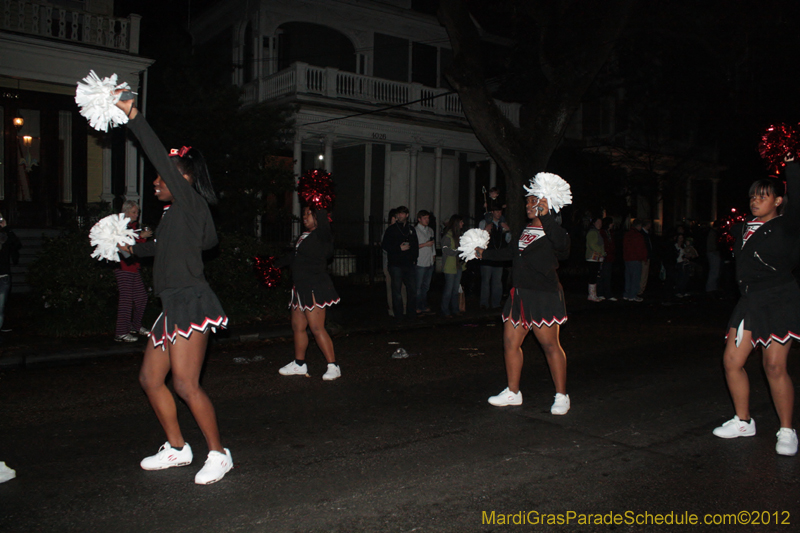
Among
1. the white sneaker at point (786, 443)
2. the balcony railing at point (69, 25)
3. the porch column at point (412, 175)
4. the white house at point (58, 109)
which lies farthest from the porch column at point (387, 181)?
the white sneaker at point (786, 443)

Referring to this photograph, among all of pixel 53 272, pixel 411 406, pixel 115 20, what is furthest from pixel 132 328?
pixel 115 20

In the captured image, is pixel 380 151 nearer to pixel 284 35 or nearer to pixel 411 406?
pixel 284 35

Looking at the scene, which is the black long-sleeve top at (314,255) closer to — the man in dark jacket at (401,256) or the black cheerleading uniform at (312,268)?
the black cheerleading uniform at (312,268)

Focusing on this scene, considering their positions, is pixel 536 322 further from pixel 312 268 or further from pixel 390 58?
pixel 390 58

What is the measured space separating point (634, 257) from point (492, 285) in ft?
12.2

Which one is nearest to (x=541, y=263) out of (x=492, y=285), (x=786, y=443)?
(x=786, y=443)

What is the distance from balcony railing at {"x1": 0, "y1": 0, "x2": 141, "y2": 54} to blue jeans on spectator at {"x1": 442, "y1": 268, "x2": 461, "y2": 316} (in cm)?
981

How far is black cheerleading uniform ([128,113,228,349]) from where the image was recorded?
390 centimetres

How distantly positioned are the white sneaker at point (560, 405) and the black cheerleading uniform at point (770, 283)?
1.51m

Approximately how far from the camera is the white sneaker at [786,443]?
455cm

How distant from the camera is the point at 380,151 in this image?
22141 mm

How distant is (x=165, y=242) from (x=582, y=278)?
18.4m

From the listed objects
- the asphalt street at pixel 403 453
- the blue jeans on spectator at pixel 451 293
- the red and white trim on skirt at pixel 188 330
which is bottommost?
the asphalt street at pixel 403 453

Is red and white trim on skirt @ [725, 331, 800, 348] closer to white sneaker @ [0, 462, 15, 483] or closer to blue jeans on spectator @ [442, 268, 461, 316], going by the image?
white sneaker @ [0, 462, 15, 483]
